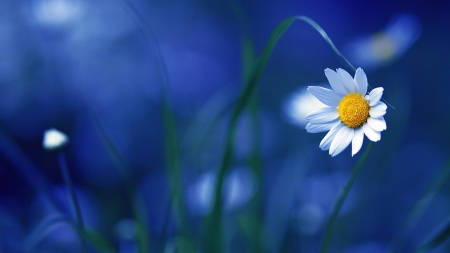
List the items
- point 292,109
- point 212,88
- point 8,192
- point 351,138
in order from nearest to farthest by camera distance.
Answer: point 351,138 → point 292,109 → point 8,192 → point 212,88

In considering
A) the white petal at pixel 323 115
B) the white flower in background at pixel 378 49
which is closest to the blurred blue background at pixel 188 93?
the white flower in background at pixel 378 49

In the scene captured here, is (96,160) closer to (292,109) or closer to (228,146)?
(292,109)

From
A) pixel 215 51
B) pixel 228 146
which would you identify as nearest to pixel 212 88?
pixel 215 51

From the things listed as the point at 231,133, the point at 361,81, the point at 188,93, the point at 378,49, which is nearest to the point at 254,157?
the point at 231,133

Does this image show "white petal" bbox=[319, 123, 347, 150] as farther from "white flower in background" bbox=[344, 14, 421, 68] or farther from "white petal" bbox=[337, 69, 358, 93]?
"white flower in background" bbox=[344, 14, 421, 68]

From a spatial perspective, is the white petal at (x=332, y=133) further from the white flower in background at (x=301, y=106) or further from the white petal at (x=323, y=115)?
the white flower in background at (x=301, y=106)

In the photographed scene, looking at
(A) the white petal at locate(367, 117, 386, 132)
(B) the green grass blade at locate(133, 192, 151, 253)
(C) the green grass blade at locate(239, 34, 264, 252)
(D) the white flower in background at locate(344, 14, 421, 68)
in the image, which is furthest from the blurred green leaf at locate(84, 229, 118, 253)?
(D) the white flower in background at locate(344, 14, 421, 68)

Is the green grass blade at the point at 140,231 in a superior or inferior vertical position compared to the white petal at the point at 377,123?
inferior
